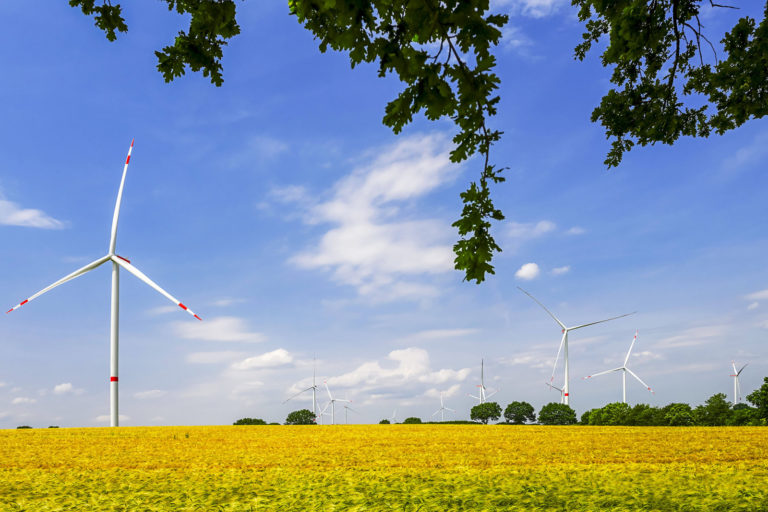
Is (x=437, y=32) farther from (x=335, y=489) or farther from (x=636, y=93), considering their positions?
(x=636, y=93)

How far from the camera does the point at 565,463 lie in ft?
47.5

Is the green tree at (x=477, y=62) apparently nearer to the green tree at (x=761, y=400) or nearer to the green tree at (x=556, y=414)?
the green tree at (x=761, y=400)

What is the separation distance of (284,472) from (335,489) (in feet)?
8.78

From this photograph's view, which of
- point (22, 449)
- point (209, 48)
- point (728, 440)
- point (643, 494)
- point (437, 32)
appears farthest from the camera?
point (728, 440)

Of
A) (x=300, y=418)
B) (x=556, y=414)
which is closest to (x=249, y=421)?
(x=300, y=418)

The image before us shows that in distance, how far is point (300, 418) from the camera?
6094 cm

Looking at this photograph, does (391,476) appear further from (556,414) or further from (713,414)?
(556,414)

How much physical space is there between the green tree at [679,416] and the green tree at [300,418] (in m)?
38.3

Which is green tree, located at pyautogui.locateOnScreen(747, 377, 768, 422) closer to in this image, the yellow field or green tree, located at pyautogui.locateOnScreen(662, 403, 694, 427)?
green tree, located at pyautogui.locateOnScreen(662, 403, 694, 427)

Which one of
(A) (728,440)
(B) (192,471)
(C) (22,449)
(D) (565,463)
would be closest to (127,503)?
(B) (192,471)

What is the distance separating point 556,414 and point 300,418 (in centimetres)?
2916

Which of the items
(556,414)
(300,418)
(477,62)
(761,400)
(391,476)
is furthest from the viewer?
(300,418)

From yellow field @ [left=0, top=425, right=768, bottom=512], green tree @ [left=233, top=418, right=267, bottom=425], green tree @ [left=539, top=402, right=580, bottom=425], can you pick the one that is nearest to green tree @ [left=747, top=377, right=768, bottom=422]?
yellow field @ [left=0, top=425, right=768, bottom=512]

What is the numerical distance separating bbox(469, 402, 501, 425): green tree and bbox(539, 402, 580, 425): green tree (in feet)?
24.4
